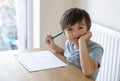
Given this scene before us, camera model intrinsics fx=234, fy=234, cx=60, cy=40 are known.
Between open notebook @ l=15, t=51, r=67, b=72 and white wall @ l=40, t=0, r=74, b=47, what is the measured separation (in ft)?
3.55

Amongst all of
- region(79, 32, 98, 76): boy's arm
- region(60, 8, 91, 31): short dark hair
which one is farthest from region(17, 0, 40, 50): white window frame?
region(79, 32, 98, 76): boy's arm

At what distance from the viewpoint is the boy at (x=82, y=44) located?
4.45 ft

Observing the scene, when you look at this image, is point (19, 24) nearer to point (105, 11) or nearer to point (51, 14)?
point (51, 14)

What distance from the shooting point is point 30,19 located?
2857 mm

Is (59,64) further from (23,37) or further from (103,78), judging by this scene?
(23,37)

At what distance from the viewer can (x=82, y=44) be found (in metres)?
1.40

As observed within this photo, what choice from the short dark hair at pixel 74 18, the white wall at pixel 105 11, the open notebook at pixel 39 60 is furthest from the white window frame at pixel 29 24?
the short dark hair at pixel 74 18

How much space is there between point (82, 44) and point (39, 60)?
0.31 m

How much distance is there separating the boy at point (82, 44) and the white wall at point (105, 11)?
75cm

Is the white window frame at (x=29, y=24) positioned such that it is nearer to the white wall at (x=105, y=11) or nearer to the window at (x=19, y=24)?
the window at (x=19, y=24)

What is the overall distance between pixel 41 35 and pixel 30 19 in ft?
0.88

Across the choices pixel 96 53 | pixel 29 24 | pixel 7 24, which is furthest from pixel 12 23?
pixel 96 53

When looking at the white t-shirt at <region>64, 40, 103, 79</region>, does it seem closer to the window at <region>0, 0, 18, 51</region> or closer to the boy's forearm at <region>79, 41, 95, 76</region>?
the boy's forearm at <region>79, 41, 95, 76</region>

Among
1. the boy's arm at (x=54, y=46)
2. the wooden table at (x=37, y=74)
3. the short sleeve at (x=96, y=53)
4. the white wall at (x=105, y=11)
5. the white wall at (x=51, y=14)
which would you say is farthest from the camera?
the white wall at (x=51, y=14)
